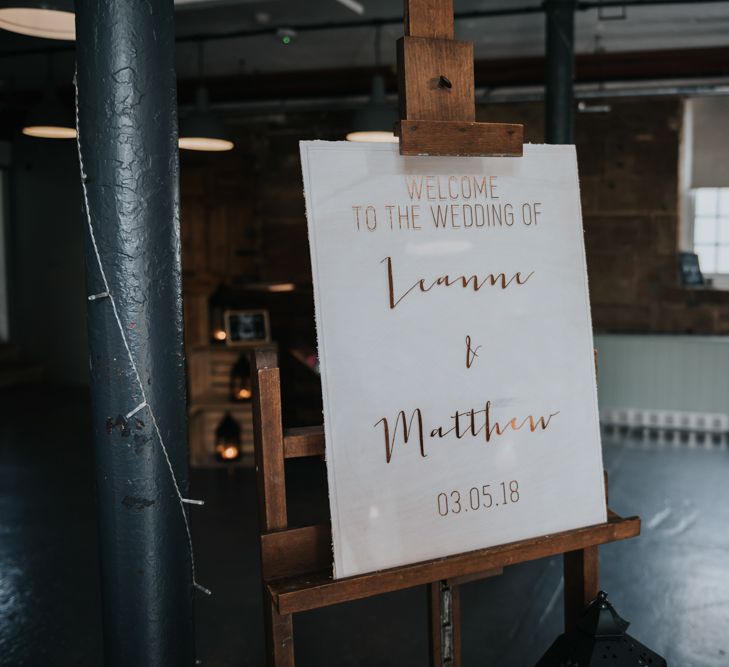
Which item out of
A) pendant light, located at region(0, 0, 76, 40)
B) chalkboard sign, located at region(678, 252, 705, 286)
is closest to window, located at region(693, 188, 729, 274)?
chalkboard sign, located at region(678, 252, 705, 286)

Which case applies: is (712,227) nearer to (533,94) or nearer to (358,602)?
(533,94)

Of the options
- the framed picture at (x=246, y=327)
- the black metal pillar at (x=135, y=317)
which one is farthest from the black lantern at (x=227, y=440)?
the black metal pillar at (x=135, y=317)

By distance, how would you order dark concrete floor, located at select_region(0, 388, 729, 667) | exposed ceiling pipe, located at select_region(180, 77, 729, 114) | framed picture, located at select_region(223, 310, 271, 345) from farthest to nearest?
exposed ceiling pipe, located at select_region(180, 77, 729, 114), framed picture, located at select_region(223, 310, 271, 345), dark concrete floor, located at select_region(0, 388, 729, 667)

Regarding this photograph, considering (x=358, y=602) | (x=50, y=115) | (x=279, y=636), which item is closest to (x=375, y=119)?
(x=50, y=115)

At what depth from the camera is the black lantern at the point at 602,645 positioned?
1663 mm

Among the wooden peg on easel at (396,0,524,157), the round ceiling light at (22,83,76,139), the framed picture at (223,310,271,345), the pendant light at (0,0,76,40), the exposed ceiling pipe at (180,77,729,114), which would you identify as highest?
the exposed ceiling pipe at (180,77,729,114)

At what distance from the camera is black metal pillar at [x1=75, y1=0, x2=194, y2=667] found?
1.53 m

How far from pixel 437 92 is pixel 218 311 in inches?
201

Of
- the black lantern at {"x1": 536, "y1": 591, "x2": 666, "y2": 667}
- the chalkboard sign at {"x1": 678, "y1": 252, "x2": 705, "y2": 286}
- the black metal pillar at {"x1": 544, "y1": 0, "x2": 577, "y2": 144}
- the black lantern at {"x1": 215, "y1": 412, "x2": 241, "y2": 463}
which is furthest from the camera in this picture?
the chalkboard sign at {"x1": 678, "y1": 252, "x2": 705, "y2": 286}

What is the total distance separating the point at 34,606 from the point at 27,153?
23.6 ft

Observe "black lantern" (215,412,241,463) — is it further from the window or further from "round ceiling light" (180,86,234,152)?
the window

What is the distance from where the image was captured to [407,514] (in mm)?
1548

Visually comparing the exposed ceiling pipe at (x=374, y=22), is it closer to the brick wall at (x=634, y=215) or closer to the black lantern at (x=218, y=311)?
the black lantern at (x=218, y=311)

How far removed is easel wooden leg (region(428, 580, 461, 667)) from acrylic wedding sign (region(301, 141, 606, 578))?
18 centimetres
